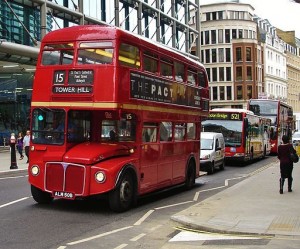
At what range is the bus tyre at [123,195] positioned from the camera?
10.6 metres

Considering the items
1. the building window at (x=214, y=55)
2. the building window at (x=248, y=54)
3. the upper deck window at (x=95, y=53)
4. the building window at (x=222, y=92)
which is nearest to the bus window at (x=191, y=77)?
the upper deck window at (x=95, y=53)

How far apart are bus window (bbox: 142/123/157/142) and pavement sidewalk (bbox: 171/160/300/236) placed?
2126 millimetres

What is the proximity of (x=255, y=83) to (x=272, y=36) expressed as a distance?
1840 cm

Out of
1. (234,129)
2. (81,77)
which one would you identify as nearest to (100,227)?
(81,77)

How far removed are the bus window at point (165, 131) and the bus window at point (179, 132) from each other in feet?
1.30

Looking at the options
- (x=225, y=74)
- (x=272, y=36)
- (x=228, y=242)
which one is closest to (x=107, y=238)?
(x=228, y=242)

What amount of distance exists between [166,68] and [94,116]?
110 inches

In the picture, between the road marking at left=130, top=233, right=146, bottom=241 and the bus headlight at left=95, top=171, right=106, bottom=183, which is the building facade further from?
the road marking at left=130, top=233, right=146, bottom=241

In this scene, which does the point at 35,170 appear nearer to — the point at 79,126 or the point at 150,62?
the point at 79,126

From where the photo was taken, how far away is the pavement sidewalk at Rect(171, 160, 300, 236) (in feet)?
28.2

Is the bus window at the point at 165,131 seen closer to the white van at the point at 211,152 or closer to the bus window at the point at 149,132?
the bus window at the point at 149,132

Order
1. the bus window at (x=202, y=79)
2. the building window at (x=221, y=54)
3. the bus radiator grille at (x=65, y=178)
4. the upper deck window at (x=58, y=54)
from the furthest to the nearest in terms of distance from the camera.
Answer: the building window at (x=221, y=54)
the bus window at (x=202, y=79)
the upper deck window at (x=58, y=54)
the bus radiator grille at (x=65, y=178)

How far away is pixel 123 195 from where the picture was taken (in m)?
10.9

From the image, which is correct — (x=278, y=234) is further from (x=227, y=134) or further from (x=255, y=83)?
(x=255, y=83)
